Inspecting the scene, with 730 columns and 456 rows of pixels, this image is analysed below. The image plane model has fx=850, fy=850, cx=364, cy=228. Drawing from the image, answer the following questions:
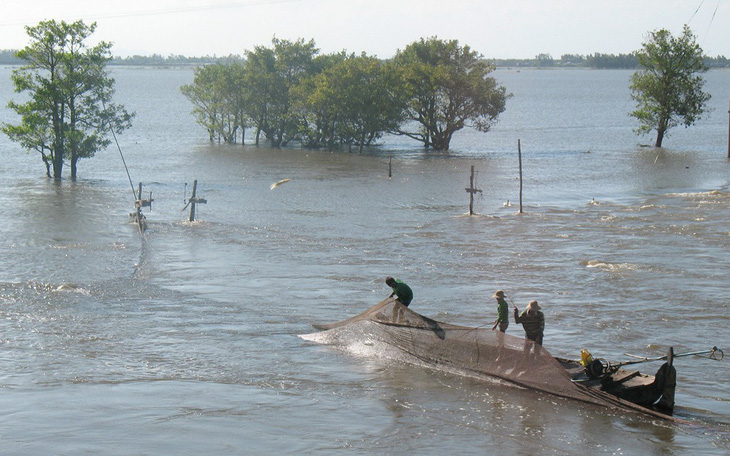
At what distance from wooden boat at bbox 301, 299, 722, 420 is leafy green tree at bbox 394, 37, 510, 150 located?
162 ft

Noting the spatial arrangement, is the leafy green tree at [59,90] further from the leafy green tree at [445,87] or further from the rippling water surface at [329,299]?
the leafy green tree at [445,87]

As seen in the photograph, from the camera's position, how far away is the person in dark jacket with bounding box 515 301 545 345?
17.6 metres

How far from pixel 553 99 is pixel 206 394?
155m

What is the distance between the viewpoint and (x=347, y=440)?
1563cm

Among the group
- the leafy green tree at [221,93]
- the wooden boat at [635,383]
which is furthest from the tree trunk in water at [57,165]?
the wooden boat at [635,383]

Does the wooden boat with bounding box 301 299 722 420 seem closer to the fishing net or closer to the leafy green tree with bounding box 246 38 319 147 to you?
the fishing net

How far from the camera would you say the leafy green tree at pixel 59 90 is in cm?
5169

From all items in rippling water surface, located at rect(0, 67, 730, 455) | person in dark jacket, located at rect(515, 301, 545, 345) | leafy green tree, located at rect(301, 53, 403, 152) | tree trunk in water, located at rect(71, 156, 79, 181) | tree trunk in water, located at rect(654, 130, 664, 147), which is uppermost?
leafy green tree, located at rect(301, 53, 403, 152)

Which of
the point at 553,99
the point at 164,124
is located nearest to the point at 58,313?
the point at 164,124

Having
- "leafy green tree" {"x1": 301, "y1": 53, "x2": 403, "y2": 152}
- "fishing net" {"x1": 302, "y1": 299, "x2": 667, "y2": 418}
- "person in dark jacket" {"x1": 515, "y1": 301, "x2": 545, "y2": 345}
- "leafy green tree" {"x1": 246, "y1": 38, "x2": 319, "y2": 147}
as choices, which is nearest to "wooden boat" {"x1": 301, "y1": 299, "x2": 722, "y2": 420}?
"fishing net" {"x1": 302, "y1": 299, "x2": 667, "y2": 418}

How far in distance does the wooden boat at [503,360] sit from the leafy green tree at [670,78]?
53800 millimetres

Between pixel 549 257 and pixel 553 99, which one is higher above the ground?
pixel 553 99

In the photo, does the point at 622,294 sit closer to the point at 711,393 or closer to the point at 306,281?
the point at 711,393

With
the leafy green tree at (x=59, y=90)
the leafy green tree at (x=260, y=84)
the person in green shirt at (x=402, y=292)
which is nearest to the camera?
the person in green shirt at (x=402, y=292)
